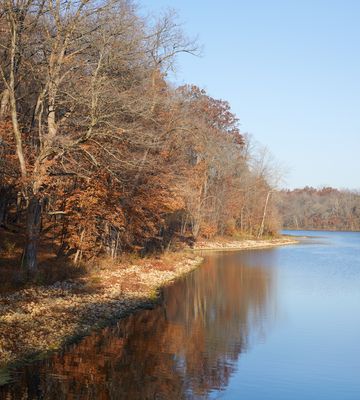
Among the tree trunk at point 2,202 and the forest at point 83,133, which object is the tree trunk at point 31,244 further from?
the tree trunk at point 2,202

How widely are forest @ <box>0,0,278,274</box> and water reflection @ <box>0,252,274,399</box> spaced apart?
205 inches

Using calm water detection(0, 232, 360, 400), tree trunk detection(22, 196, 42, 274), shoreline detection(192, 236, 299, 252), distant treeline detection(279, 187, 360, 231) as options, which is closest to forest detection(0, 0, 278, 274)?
tree trunk detection(22, 196, 42, 274)

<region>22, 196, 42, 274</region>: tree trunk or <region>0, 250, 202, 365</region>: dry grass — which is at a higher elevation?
<region>22, 196, 42, 274</region>: tree trunk

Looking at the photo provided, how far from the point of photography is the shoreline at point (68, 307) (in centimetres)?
1223

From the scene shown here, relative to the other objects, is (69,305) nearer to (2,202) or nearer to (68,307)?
(68,307)

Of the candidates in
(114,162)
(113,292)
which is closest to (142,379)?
(113,292)

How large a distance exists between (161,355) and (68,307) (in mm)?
4089

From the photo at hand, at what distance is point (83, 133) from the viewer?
735 inches

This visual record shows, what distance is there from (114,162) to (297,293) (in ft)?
34.7

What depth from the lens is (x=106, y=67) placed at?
2078 cm

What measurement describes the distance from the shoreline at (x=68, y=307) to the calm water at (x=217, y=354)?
1.57 feet

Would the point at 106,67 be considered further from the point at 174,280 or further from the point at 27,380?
the point at 27,380

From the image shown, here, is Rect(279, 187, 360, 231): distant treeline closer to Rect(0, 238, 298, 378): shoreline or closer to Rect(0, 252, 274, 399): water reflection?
Rect(0, 238, 298, 378): shoreline

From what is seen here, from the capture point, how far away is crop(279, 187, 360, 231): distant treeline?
136 m
